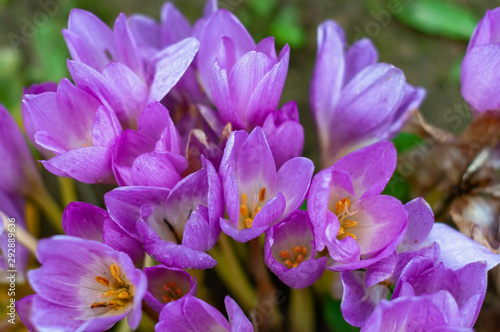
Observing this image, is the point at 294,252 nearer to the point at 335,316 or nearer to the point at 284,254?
the point at 284,254

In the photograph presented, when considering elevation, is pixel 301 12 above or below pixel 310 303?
above

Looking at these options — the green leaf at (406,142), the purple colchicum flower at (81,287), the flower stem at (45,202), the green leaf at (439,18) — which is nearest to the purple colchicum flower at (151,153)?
the purple colchicum flower at (81,287)

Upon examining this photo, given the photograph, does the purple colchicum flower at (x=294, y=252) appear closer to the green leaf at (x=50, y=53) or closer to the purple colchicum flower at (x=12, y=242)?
the purple colchicum flower at (x=12, y=242)

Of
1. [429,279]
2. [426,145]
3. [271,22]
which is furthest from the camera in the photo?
[271,22]

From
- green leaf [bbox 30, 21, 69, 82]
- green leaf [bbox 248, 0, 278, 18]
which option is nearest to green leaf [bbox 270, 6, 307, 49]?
green leaf [bbox 248, 0, 278, 18]

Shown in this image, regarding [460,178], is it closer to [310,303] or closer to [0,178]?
[310,303]

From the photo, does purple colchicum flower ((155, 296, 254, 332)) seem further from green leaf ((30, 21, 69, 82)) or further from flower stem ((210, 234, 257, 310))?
green leaf ((30, 21, 69, 82))

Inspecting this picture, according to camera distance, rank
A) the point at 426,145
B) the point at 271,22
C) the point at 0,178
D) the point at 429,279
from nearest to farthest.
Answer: the point at 429,279
the point at 0,178
the point at 426,145
the point at 271,22

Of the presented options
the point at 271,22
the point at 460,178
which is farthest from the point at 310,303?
the point at 271,22
